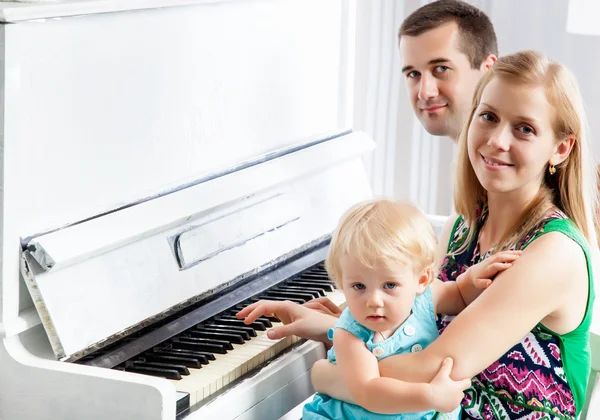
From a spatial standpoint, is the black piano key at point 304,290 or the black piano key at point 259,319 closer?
the black piano key at point 259,319

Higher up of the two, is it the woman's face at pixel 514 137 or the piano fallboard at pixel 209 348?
the woman's face at pixel 514 137

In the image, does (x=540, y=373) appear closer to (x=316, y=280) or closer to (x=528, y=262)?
(x=528, y=262)

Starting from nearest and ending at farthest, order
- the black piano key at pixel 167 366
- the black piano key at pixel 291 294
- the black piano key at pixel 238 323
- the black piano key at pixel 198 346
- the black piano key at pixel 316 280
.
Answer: the black piano key at pixel 167 366 < the black piano key at pixel 198 346 < the black piano key at pixel 238 323 < the black piano key at pixel 291 294 < the black piano key at pixel 316 280

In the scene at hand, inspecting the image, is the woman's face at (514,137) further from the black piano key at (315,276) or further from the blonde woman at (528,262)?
the black piano key at (315,276)

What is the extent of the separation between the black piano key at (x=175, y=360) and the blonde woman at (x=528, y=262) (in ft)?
0.71

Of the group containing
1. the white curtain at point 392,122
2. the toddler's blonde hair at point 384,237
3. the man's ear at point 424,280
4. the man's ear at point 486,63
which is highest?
the man's ear at point 486,63

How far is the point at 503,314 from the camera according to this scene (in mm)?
1638

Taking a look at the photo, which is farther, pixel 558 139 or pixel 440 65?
pixel 440 65

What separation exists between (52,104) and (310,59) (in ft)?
3.23

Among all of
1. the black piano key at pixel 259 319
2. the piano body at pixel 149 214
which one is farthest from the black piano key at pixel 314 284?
the black piano key at pixel 259 319

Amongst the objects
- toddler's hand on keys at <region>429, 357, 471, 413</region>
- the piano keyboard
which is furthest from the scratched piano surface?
toddler's hand on keys at <region>429, 357, 471, 413</region>

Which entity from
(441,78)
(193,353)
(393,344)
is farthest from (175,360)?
(441,78)

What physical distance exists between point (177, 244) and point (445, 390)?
62 cm

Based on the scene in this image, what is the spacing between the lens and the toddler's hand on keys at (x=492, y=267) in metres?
1.69
